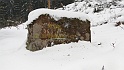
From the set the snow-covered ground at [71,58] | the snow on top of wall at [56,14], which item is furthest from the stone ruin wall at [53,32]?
the snow-covered ground at [71,58]

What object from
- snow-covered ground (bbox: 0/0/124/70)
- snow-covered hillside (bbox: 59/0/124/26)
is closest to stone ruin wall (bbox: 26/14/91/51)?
snow-covered ground (bbox: 0/0/124/70)

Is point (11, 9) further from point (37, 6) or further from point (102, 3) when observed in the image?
point (102, 3)

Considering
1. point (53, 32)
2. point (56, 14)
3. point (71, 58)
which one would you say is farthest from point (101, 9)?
point (71, 58)

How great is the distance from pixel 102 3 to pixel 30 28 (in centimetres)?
946

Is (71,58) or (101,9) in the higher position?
(101,9)

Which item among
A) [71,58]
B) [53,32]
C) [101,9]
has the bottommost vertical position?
[71,58]

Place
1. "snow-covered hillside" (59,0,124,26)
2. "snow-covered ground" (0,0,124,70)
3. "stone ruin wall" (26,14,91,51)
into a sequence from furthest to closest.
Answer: "snow-covered hillside" (59,0,124,26), "stone ruin wall" (26,14,91,51), "snow-covered ground" (0,0,124,70)

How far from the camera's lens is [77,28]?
715cm

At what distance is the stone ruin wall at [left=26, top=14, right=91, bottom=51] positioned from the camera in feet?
22.9

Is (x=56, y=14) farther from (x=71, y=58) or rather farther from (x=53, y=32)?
(x=71, y=58)

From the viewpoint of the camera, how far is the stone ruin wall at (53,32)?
6.97m

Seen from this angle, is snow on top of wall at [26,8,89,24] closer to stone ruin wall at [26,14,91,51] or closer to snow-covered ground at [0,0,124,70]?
stone ruin wall at [26,14,91,51]

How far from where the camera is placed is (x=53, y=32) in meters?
7.02

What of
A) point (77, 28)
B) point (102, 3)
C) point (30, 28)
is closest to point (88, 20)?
point (77, 28)
